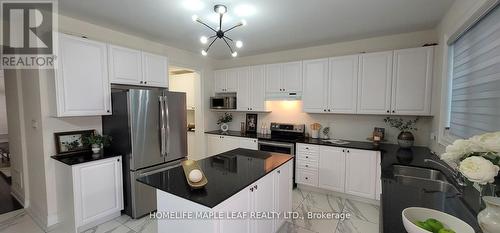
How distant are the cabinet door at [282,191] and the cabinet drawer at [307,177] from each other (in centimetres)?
105

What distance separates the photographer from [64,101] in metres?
2.35

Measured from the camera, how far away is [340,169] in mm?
3217

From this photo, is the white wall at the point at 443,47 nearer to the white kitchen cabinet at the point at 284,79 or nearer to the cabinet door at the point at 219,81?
the white kitchen cabinet at the point at 284,79

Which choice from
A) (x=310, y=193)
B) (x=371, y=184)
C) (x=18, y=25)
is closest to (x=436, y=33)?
(x=371, y=184)

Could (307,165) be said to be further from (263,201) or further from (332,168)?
(263,201)

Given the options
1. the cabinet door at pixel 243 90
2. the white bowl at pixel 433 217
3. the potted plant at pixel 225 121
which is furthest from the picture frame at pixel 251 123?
the white bowl at pixel 433 217

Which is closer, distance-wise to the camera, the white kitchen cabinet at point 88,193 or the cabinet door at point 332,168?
the white kitchen cabinet at point 88,193

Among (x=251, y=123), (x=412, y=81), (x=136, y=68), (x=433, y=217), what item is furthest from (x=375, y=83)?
(x=136, y=68)

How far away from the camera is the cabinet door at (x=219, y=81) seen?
4.59 m

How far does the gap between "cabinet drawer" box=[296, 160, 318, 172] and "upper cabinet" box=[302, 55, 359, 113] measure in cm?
87

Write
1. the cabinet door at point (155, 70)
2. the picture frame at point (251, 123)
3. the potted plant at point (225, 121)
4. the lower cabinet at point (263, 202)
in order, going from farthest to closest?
the potted plant at point (225, 121)
the picture frame at point (251, 123)
the cabinet door at point (155, 70)
the lower cabinet at point (263, 202)

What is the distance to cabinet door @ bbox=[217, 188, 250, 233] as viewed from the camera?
148 centimetres

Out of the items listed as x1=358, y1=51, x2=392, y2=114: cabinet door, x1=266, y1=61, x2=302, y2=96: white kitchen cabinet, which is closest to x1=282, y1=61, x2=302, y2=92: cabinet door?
x1=266, y1=61, x2=302, y2=96: white kitchen cabinet

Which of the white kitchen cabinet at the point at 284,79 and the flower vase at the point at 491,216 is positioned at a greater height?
the white kitchen cabinet at the point at 284,79
